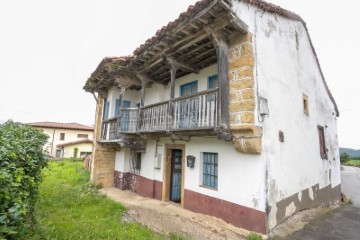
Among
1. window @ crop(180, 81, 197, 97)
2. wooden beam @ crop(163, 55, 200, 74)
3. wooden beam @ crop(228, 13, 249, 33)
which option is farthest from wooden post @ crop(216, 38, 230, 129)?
window @ crop(180, 81, 197, 97)

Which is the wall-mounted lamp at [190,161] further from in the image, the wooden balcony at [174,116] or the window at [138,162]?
the window at [138,162]

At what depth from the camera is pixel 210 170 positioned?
733 centimetres

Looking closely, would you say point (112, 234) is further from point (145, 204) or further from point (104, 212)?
point (145, 204)

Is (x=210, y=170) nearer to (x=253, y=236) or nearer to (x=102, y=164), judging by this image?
(x=253, y=236)

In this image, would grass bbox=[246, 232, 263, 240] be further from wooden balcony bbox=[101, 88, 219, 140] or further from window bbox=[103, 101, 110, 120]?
window bbox=[103, 101, 110, 120]

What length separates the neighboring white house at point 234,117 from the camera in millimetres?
5734

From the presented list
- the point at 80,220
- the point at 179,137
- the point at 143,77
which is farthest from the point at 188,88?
the point at 80,220

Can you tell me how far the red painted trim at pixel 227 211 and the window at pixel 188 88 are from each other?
394cm

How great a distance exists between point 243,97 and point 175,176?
528cm

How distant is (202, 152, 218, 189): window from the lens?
23.4ft

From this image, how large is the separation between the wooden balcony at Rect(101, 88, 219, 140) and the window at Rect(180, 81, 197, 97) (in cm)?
172

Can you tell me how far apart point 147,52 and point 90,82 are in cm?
595

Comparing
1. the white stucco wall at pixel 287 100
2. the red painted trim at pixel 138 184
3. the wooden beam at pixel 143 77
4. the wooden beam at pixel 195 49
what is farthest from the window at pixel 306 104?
the red painted trim at pixel 138 184

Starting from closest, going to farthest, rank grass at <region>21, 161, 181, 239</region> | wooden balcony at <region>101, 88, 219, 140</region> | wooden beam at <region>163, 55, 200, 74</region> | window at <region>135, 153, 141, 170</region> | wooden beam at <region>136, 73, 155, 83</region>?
grass at <region>21, 161, 181, 239</region> → wooden balcony at <region>101, 88, 219, 140</region> → wooden beam at <region>163, 55, 200, 74</region> → wooden beam at <region>136, 73, 155, 83</region> → window at <region>135, 153, 141, 170</region>
